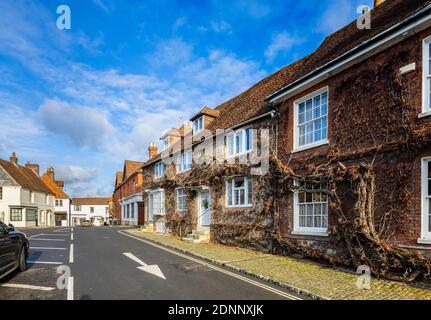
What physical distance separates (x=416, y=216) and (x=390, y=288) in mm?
1860

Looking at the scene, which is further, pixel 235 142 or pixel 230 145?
pixel 230 145

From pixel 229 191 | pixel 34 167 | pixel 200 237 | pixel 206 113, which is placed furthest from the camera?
pixel 34 167

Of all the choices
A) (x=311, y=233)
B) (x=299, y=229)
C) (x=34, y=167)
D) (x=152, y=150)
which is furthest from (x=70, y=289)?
(x=34, y=167)

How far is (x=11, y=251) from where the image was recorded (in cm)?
784

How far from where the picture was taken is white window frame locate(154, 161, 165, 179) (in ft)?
83.5

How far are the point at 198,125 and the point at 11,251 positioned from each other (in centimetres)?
1502

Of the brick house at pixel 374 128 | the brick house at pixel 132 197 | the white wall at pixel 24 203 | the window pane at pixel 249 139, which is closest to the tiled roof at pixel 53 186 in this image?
the white wall at pixel 24 203

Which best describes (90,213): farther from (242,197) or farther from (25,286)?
(25,286)

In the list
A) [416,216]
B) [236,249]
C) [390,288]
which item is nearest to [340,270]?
[390,288]

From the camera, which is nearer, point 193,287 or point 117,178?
point 193,287

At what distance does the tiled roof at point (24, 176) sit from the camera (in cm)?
3945

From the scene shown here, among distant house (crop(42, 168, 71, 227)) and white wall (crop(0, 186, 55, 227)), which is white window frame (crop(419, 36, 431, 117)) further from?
distant house (crop(42, 168, 71, 227))

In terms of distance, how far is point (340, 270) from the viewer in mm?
8977
